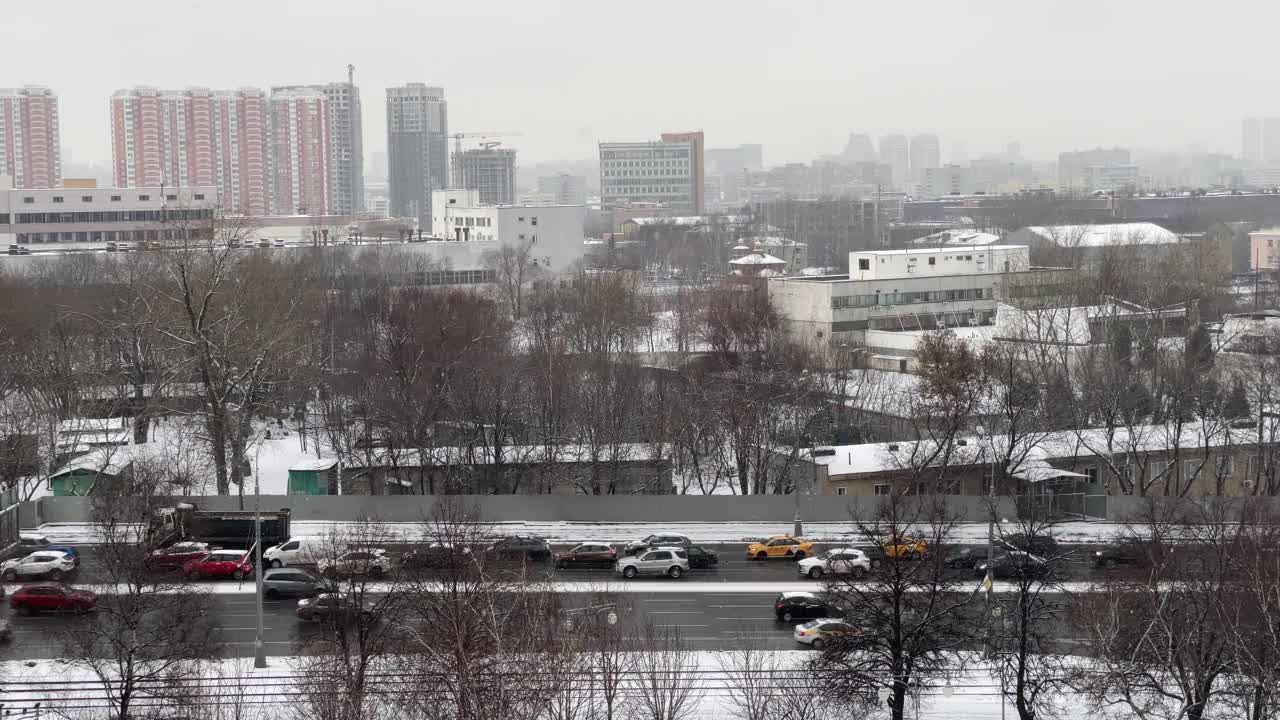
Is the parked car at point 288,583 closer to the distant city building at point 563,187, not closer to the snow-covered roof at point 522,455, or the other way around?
the snow-covered roof at point 522,455

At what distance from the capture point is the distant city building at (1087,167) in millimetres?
169125

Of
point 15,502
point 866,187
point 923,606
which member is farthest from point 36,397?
point 866,187

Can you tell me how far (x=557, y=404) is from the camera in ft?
83.1

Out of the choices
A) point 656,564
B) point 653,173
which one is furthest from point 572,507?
point 653,173

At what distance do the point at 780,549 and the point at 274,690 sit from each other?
7.36 m

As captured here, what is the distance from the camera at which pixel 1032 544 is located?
1556 centimetres

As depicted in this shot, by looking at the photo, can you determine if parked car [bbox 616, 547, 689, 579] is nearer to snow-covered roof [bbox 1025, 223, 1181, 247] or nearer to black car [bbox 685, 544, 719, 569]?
black car [bbox 685, 544, 719, 569]

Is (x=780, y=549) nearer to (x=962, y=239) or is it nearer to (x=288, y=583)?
(x=288, y=583)

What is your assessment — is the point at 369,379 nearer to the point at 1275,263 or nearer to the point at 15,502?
the point at 15,502

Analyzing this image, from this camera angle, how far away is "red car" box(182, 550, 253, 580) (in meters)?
16.8

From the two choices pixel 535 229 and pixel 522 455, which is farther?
pixel 535 229

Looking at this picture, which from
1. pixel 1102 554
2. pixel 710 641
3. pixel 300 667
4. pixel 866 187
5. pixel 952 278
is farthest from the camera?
pixel 866 187

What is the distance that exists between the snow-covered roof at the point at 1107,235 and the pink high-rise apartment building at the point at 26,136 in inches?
2407

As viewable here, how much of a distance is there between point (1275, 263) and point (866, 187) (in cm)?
11426
